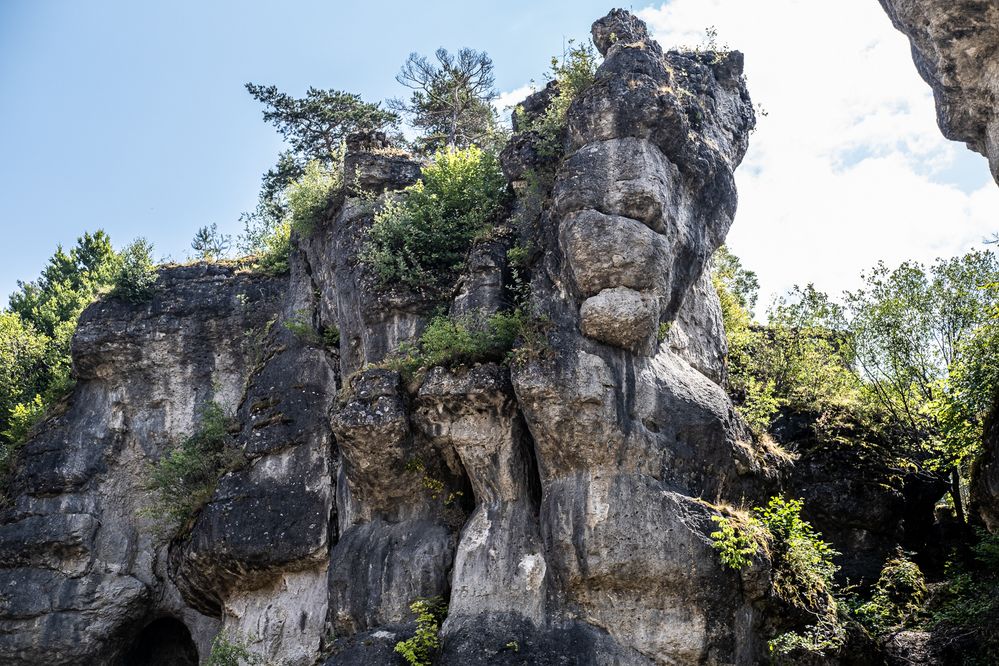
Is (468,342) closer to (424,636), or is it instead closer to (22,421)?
(424,636)

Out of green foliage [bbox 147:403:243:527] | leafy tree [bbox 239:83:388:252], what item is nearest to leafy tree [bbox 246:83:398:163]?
leafy tree [bbox 239:83:388:252]

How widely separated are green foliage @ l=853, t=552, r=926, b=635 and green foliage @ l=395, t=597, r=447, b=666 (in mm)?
7395

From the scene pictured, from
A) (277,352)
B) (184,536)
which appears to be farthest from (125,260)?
(184,536)

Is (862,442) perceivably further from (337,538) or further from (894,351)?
(337,538)

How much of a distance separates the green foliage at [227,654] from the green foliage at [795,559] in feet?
32.6

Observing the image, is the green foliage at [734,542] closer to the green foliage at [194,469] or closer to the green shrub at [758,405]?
the green shrub at [758,405]

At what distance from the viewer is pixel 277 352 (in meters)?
23.2

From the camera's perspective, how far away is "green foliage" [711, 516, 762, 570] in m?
16.0

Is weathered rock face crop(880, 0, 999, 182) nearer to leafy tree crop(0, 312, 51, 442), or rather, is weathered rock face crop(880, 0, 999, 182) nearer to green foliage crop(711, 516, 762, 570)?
green foliage crop(711, 516, 762, 570)

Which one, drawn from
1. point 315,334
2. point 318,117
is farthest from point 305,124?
point 315,334

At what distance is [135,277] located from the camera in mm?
26391

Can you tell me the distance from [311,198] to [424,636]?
38.0 ft

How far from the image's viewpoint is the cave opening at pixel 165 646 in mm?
24703

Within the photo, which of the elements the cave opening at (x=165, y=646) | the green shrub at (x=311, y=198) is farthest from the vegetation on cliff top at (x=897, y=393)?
the cave opening at (x=165, y=646)
